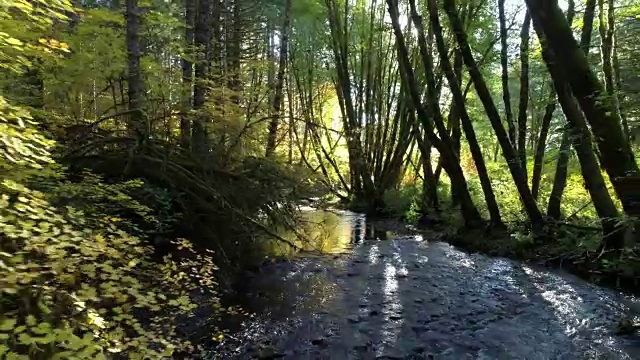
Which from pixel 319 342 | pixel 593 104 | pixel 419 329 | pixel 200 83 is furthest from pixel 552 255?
pixel 200 83

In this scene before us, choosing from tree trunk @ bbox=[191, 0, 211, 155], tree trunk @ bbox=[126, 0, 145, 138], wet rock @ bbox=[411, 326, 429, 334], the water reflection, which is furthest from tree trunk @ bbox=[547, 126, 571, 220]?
tree trunk @ bbox=[126, 0, 145, 138]

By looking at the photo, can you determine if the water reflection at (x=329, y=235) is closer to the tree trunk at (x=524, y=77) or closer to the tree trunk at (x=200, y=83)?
the tree trunk at (x=200, y=83)

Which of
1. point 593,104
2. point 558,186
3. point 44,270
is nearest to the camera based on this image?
point 44,270

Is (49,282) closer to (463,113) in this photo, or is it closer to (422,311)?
(422,311)

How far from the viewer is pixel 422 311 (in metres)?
5.53

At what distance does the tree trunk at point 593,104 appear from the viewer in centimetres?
481

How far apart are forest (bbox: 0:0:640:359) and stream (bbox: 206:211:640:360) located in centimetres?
63

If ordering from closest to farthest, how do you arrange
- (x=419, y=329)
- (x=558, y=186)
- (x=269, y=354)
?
(x=269, y=354) < (x=419, y=329) < (x=558, y=186)

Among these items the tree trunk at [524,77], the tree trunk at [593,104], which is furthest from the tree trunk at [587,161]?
the tree trunk at [524,77]

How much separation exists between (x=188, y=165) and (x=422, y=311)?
4041 millimetres

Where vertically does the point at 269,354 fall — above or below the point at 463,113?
below

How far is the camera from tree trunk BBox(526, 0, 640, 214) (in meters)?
4.81

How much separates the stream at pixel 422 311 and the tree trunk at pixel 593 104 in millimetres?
1559

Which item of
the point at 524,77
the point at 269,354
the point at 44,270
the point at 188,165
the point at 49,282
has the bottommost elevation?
the point at 269,354
